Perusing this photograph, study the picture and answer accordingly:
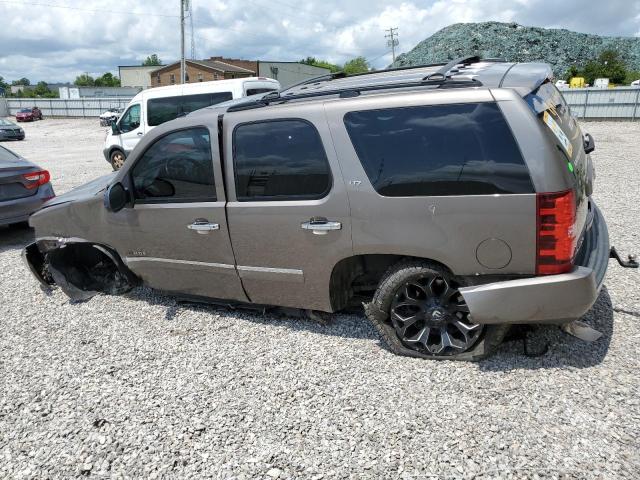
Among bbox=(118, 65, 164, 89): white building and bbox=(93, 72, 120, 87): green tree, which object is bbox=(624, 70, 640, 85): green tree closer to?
bbox=(118, 65, 164, 89): white building

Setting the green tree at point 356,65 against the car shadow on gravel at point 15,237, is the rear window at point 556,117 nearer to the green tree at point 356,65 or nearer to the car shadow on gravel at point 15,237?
the car shadow on gravel at point 15,237

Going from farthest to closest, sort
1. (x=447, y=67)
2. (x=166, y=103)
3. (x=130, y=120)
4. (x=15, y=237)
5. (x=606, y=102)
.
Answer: (x=606, y=102) → (x=130, y=120) → (x=166, y=103) → (x=15, y=237) → (x=447, y=67)

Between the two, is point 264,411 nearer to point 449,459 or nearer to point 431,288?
point 449,459

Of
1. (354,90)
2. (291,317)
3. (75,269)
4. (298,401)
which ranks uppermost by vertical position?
(354,90)

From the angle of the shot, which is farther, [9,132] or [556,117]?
[9,132]

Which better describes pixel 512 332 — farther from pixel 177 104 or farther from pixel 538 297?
pixel 177 104

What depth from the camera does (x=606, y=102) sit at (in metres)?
22.2

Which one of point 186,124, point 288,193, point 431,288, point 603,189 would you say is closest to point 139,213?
point 186,124

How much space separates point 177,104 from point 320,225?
10611 mm

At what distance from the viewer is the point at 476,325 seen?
306 cm

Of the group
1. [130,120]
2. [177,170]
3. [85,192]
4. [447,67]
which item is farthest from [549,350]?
[130,120]

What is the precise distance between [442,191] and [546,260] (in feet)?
2.29

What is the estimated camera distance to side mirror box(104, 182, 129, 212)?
3.78 metres

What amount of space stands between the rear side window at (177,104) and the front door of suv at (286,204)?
8.97 metres
